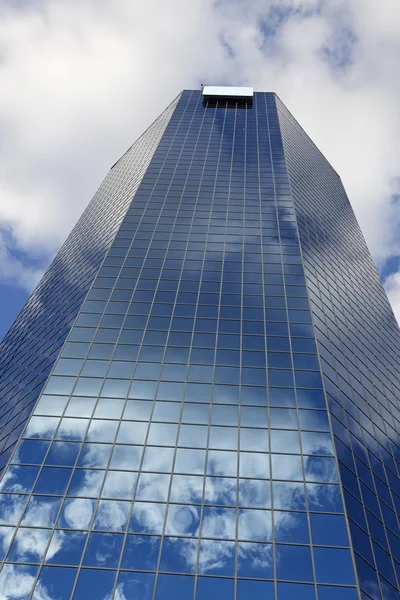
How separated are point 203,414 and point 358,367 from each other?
17868 mm

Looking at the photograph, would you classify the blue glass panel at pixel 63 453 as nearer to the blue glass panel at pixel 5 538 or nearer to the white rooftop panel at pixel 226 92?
the blue glass panel at pixel 5 538

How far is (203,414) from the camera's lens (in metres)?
39.2

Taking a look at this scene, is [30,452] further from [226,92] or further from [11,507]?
[226,92]

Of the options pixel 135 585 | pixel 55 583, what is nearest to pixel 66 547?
pixel 55 583

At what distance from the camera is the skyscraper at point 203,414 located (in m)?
30.1

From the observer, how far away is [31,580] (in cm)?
2925

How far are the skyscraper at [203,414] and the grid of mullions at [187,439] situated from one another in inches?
4.7

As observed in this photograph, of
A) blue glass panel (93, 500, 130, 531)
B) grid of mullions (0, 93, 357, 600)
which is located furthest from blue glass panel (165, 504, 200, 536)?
blue glass panel (93, 500, 130, 531)

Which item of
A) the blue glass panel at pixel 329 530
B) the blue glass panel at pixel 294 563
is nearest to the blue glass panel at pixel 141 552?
the blue glass panel at pixel 294 563

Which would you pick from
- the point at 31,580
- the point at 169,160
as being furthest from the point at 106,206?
the point at 31,580

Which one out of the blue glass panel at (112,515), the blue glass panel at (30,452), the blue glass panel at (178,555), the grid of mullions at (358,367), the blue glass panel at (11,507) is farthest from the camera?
the blue glass panel at (30,452)

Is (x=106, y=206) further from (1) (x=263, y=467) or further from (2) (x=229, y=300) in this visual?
(1) (x=263, y=467)

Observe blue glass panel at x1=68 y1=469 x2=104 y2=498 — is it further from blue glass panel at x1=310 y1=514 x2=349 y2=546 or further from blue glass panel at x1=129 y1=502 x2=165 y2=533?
blue glass panel at x1=310 y1=514 x2=349 y2=546

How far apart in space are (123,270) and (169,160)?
29.3 m
